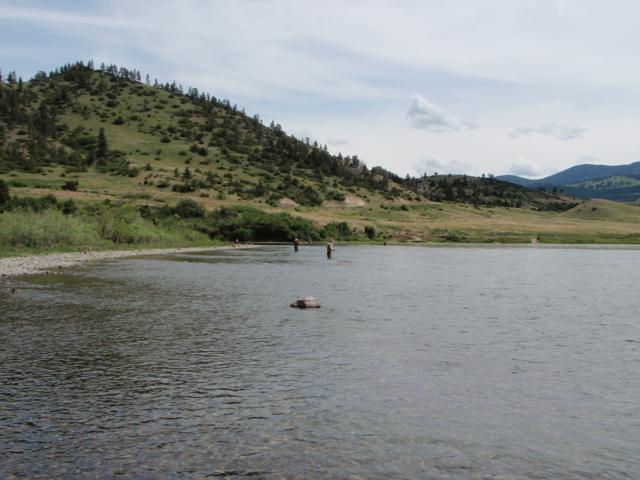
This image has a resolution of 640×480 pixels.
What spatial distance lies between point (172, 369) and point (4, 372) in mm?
4367

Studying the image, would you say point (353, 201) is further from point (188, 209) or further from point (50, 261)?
point (50, 261)

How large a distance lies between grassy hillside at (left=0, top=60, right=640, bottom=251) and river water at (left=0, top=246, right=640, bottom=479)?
160 feet

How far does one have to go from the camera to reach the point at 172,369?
17.4 meters

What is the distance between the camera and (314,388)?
51.6 feet

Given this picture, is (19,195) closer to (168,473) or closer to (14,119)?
(14,119)

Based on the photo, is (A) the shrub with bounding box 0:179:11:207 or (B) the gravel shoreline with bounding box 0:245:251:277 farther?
(A) the shrub with bounding box 0:179:11:207

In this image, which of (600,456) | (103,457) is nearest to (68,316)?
(103,457)

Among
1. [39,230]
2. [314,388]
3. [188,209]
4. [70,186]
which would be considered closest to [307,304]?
[314,388]

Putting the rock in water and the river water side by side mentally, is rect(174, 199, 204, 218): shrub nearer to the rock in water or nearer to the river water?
the river water

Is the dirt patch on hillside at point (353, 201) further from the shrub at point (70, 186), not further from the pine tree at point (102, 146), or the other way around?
the shrub at point (70, 186)

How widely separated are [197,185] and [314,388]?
125656mm

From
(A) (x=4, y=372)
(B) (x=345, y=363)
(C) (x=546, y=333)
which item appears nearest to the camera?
(A) (x=4, y=372)

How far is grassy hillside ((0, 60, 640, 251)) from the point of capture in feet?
355

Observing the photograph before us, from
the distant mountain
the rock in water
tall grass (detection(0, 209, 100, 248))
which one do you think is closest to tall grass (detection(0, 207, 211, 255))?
tall grass (detection(0, 209, 100, 248))
